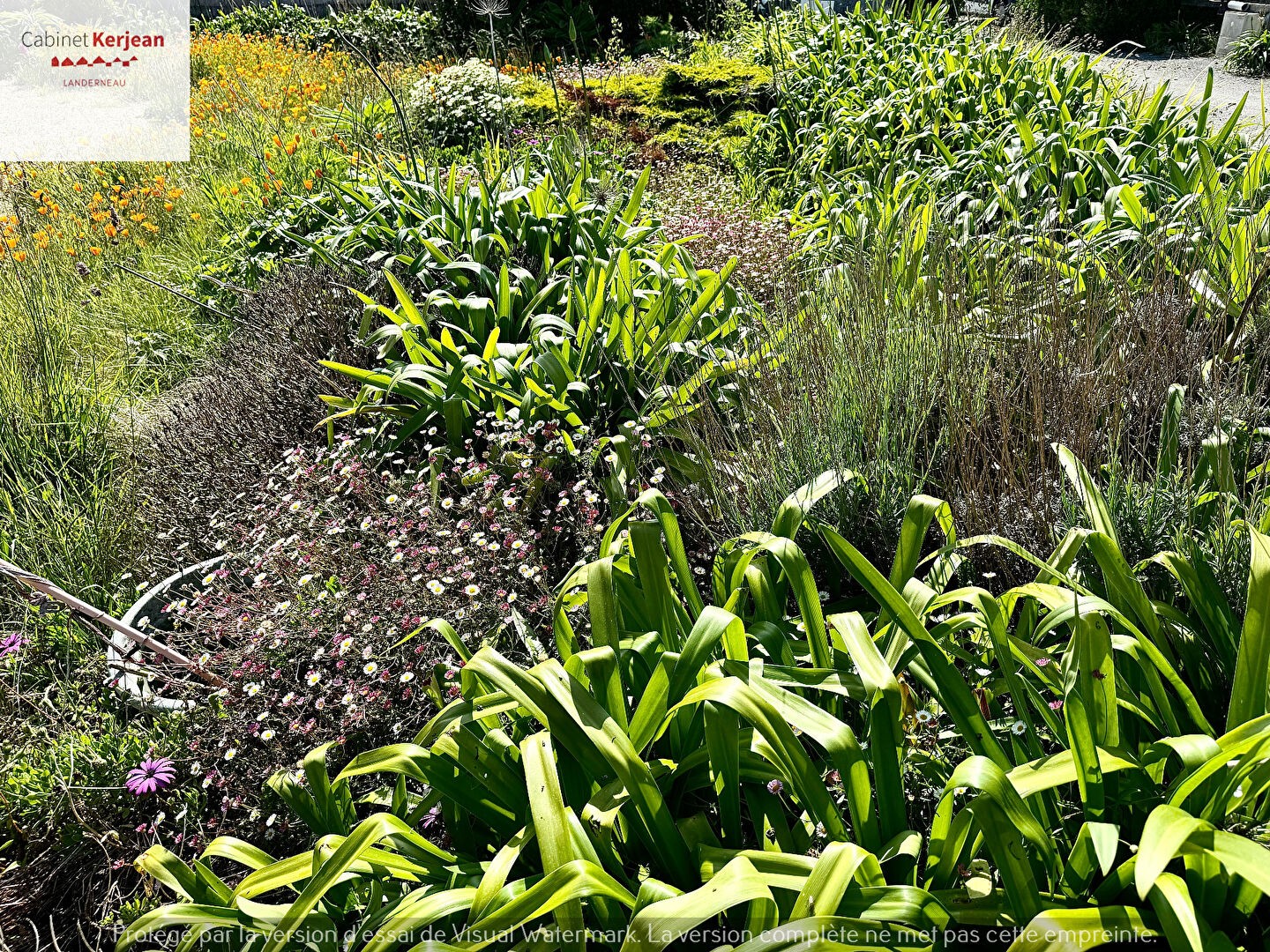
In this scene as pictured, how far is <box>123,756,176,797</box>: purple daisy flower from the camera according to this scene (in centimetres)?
220

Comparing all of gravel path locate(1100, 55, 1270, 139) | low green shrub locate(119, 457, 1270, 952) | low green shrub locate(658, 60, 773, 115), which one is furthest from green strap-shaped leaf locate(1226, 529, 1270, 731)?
gravel path locate(1100, 55, 1270, 139)

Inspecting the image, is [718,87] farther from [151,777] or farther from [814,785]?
[814,785]

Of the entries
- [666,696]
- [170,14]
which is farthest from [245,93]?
[170,14]

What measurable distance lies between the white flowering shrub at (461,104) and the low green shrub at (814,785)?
613 cm

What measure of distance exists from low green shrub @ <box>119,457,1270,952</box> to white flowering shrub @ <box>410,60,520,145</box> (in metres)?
6.13

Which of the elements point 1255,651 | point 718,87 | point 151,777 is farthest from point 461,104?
point 1255,651

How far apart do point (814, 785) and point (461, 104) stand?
714 centimetres

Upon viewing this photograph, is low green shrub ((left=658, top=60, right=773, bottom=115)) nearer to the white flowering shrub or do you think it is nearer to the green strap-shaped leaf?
the white flowering shrub

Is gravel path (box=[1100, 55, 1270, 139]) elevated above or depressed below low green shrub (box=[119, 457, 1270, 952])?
above

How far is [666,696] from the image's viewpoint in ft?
5.70

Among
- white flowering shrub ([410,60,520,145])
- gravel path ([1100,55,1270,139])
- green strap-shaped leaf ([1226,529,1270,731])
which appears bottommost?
green strap-shaped leaf ([1226,529,1270,731])

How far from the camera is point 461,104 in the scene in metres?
7.47

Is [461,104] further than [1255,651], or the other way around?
[461,104]

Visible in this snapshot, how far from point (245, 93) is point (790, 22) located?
18.1ft
